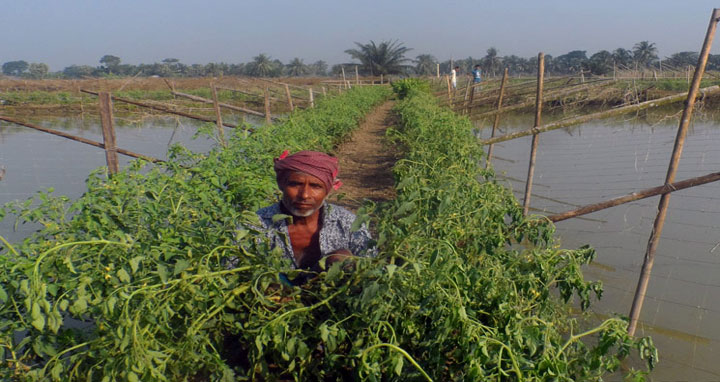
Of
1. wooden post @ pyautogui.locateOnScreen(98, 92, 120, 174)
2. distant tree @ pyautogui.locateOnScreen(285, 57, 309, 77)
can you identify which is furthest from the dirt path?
distant tree @ pyautogui.locateOnScreen(285, 57, 309, 77)

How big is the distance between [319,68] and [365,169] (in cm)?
9157

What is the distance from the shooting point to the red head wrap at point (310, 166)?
107 inches


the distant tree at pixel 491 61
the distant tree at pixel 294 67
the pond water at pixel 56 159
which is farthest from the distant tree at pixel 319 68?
the pond water at pixel 56 159

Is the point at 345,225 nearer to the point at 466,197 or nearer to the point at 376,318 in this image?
the point at 466,197

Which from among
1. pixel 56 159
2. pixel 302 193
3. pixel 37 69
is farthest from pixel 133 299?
pixel 37 69

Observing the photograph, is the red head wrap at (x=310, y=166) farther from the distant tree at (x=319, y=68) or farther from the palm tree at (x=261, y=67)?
the distant tree at (x=319, y=68)

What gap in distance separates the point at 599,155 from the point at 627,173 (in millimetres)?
2016

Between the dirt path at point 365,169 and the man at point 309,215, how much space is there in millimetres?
2356

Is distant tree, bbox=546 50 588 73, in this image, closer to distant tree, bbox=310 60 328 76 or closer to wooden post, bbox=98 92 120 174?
distant tree, bbox=310 60 328 76

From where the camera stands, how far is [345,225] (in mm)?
2926

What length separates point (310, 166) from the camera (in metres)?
2.73

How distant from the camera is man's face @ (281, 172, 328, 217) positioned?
2.75 m

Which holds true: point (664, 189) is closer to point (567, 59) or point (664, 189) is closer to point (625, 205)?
point (625, 205)

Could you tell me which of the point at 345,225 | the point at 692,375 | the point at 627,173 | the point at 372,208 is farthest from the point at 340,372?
the point at 627,173
